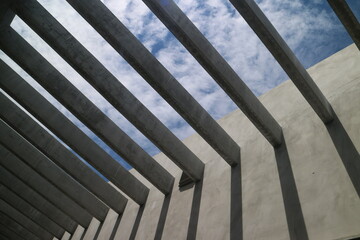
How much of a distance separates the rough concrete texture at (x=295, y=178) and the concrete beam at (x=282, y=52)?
0.33 metres

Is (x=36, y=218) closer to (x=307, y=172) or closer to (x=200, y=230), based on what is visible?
(x=200, y=230)

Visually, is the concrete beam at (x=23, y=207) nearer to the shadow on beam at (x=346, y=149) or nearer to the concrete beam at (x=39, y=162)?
the concrete beam at (x=39, y=162)

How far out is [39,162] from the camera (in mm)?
9648

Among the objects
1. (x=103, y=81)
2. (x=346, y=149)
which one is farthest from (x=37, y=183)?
(x=346, y=149)

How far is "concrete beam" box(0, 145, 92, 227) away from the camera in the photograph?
10133 mm

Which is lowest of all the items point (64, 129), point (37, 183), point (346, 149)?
point (346, 149)

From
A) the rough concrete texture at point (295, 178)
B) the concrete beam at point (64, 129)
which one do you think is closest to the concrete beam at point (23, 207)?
the concrete beam at point (64, 129)

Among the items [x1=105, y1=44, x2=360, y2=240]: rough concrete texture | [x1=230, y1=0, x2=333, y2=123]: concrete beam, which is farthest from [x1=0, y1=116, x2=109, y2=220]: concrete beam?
[x1=230, y1=0, x2=333, y2=123]: concrete beam

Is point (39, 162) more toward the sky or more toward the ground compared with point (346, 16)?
more toward the sky

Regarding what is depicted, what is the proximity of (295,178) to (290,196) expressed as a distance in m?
0.36

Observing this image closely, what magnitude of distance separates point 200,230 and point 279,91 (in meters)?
3.82

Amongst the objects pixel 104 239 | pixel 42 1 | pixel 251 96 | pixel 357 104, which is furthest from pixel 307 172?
pixel 104 239

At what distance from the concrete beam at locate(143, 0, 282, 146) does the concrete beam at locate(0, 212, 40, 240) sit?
42.8ft

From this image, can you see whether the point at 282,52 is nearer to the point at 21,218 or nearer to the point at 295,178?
the point at 295,178
